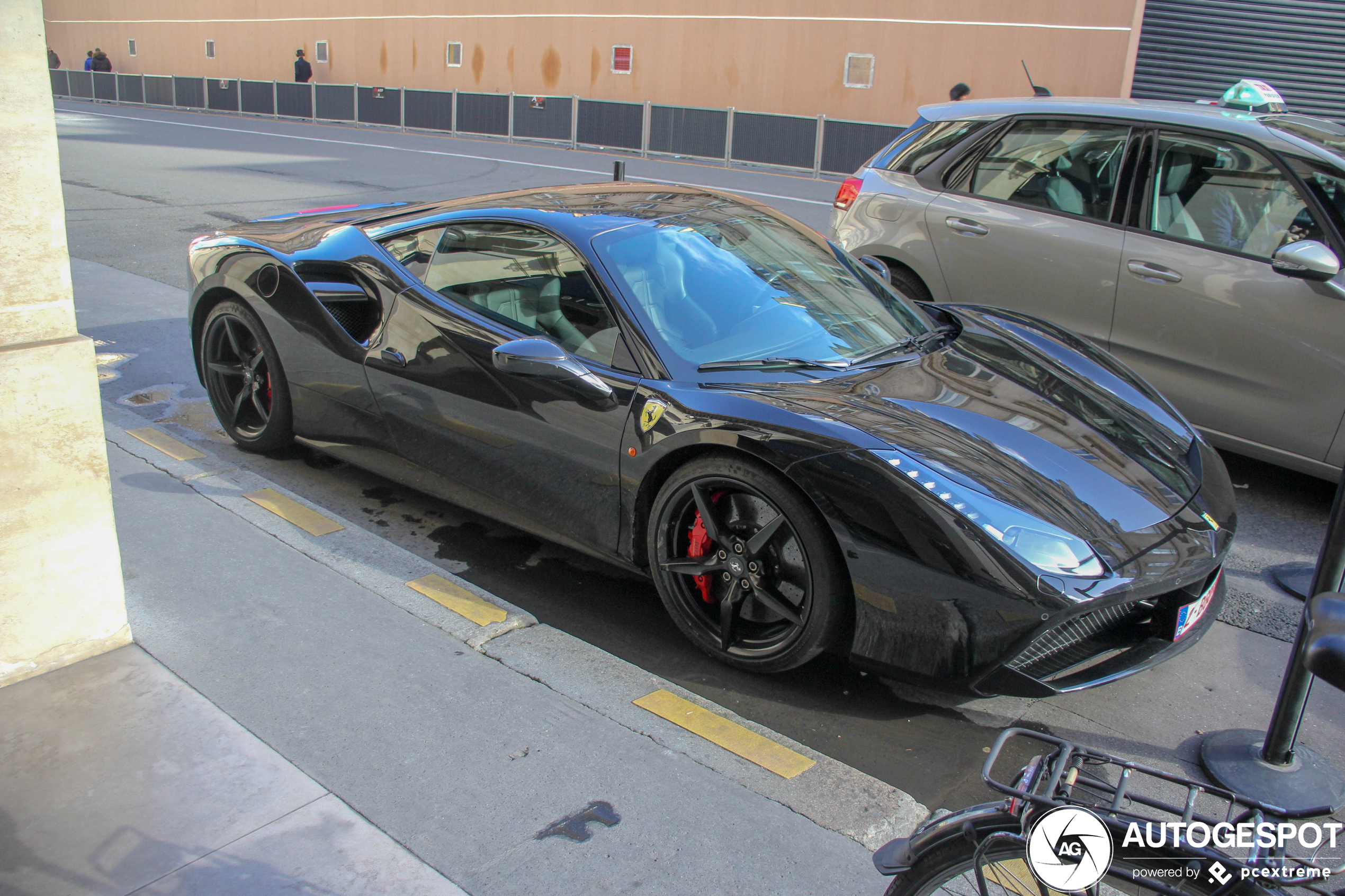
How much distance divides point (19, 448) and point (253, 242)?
6.91 ft

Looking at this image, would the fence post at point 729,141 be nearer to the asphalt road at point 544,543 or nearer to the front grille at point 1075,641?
the asphalt road at point 544,543

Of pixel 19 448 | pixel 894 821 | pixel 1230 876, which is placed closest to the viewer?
pixel 1230 876

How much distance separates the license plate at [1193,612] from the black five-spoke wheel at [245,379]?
139 inches

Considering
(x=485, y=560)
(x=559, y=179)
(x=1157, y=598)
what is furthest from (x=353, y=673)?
(x=559, y=179)

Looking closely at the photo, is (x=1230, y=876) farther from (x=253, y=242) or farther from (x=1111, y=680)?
(x=253, y=242)

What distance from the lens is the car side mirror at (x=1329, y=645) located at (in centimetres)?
140

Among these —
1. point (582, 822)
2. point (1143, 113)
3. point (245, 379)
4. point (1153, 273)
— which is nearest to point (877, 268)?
point (1153, 273)

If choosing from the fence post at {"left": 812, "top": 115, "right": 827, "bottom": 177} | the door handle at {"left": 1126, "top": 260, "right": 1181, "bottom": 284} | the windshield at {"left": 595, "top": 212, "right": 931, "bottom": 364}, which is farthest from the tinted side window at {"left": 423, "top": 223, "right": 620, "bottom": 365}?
the fence post at {"left": 812, "top": 115, "right": 827, "bottom": 177}

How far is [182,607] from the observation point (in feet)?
11.1

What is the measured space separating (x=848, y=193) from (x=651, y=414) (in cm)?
339

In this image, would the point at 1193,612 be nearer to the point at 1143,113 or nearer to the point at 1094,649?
the point at 1094,649

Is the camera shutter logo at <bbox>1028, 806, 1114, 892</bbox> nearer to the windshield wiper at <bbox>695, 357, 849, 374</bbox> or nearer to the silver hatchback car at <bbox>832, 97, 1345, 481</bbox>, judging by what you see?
the windshield wiper at <bbox>695, 357, 849, 374</bbox>

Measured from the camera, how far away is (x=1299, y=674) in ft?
8.70

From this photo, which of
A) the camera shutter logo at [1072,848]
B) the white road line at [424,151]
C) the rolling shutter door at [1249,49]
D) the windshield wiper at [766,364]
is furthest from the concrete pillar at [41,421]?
the rolling shutter door at [1249,49]
